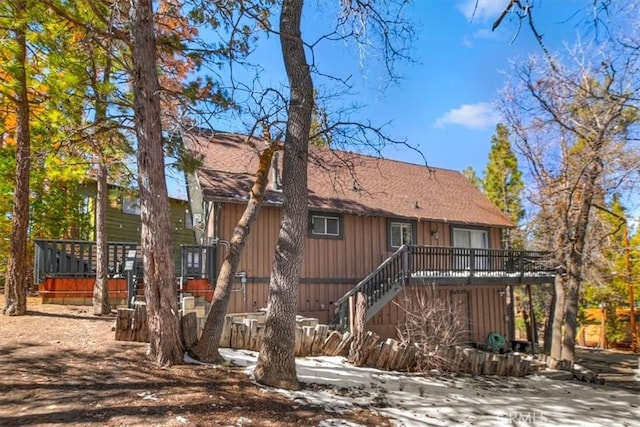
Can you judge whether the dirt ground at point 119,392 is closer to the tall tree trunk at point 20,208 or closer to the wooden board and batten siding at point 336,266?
the tall tree trunk at point 20,208

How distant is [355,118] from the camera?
8141 millimetres

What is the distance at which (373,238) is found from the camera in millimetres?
14680

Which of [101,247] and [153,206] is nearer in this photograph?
[153,206]

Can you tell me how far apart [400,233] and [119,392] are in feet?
38.5

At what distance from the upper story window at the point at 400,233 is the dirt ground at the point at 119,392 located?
9535mm

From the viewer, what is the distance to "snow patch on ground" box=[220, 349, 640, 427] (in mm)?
5855

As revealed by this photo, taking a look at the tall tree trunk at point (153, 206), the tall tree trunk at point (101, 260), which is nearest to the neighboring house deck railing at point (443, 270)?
the tall tree trunk at point (101, 260)

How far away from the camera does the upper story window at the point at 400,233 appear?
15086mm

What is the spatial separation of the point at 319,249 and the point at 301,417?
8815mm

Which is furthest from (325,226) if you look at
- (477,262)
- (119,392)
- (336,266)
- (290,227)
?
(119,392)

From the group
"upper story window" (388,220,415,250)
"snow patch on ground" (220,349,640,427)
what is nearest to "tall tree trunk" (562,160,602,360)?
"snow patch on ground" (220,349,640,427)

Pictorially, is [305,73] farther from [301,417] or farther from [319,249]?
[319,249]

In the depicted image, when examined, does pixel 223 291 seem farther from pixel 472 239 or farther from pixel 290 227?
pixel 472 239

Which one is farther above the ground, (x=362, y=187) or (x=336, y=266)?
(x=362, y=187)
